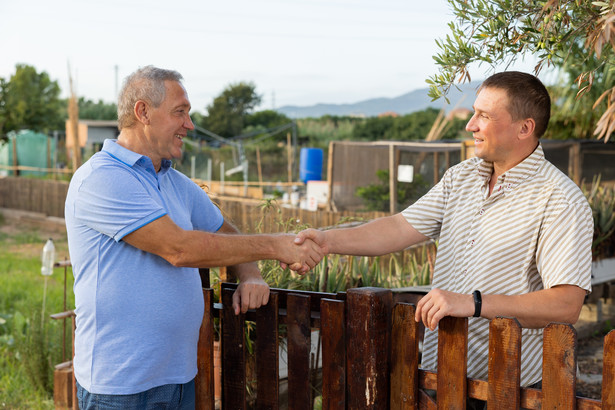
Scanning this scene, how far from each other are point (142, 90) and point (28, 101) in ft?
114

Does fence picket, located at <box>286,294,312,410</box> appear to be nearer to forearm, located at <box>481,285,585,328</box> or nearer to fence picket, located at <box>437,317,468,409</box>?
fence picket, located at <box>437,317,468,409</box>

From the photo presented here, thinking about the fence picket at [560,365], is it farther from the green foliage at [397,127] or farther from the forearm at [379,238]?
the green foliage at [397,127]

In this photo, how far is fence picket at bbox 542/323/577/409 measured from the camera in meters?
1.83

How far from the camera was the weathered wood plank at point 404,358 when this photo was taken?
214 cm

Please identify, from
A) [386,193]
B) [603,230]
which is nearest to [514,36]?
[603,230]

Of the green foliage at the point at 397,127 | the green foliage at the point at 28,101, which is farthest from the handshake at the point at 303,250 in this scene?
the green foliage at the point at 397,127

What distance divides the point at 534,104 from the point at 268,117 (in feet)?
192

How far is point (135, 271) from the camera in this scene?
86.1 inches

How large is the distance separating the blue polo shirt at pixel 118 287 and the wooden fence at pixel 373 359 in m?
0.33

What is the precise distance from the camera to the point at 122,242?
7.17ft

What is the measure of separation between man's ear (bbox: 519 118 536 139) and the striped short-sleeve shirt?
0.07m

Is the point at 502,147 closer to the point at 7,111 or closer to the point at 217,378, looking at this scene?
the point at 217,378

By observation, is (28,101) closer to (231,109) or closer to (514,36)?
(231,109)

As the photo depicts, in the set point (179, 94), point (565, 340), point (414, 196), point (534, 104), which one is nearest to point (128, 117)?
point (179, 94)
